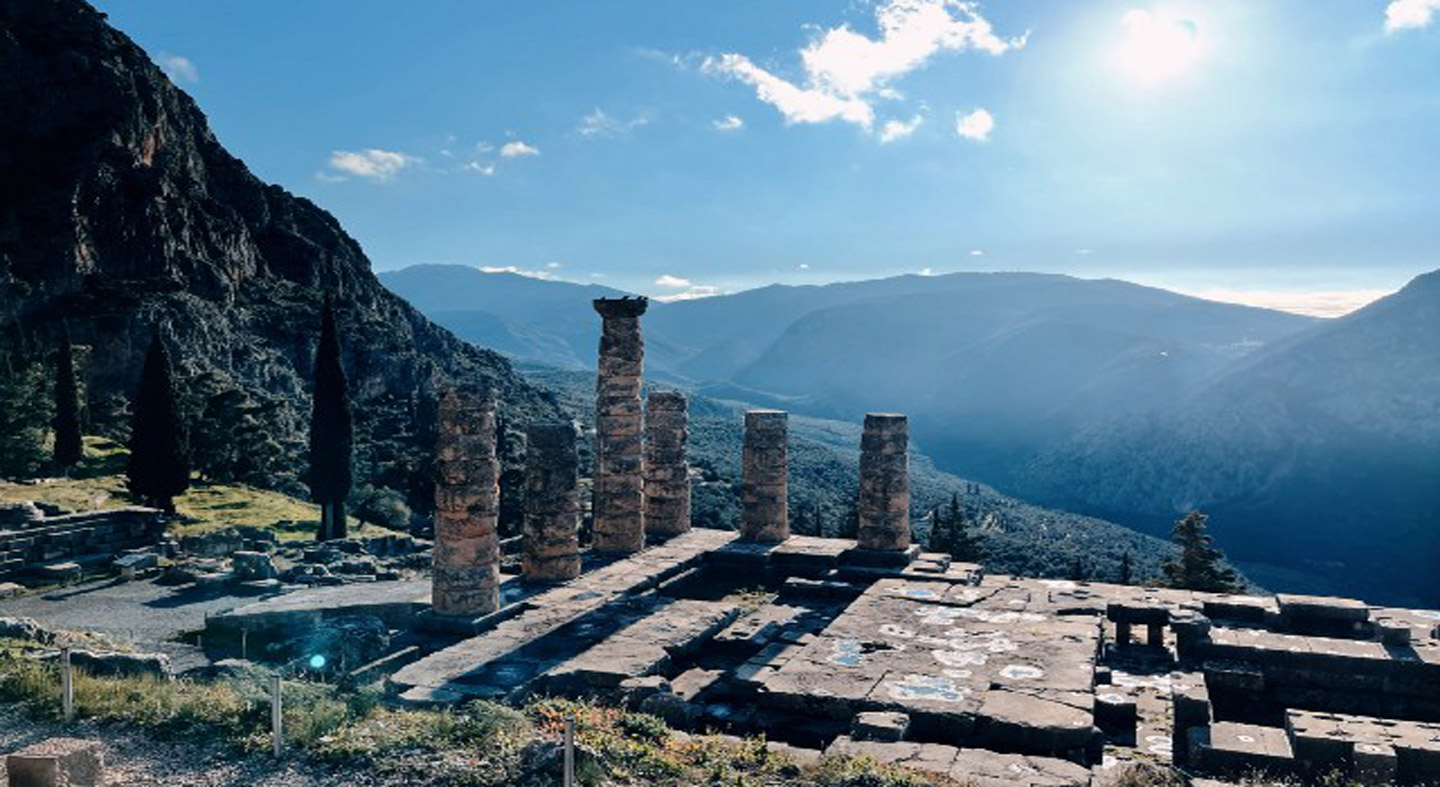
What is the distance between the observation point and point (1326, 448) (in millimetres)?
137500

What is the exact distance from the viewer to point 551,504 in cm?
1994

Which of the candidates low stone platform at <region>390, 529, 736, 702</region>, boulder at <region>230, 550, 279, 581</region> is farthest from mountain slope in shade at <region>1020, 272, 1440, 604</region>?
boulder at <region>230, 550, 279, 581</region>

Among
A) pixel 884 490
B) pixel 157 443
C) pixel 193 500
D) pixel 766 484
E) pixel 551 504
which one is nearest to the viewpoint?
pixel 551 504

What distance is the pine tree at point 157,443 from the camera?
3431 cm

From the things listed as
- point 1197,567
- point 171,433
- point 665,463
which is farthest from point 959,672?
point 171,433

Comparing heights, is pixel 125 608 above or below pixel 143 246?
below

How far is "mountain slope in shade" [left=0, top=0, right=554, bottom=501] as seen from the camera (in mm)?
65625

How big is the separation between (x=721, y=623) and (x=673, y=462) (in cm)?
816

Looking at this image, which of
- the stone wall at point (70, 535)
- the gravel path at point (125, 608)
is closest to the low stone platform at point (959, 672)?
the gravel path at point (125, 608)

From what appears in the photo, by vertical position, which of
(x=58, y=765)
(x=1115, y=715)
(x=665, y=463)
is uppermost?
(x=665, y=463)

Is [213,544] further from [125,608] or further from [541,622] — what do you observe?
[541,622]

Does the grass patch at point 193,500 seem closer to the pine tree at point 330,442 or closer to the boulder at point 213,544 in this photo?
the pine tree at point 330,442

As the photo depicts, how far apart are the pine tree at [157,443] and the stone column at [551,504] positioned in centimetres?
2046

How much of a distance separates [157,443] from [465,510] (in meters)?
22.7
